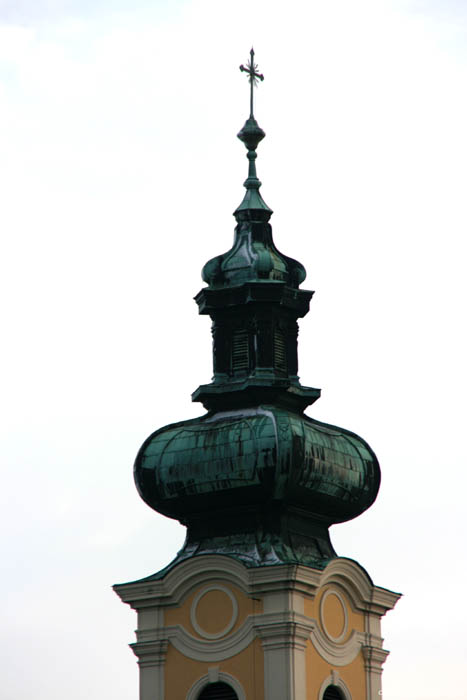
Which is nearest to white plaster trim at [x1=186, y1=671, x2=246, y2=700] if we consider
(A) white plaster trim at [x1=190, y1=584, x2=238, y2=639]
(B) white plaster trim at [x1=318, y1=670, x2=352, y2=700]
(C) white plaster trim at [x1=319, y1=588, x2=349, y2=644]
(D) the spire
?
(A) white plaster trim at [x1=190, y1=584, x2=238, y2=639]

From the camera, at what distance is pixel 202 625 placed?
4525cm

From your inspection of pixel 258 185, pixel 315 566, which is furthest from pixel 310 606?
pixel 258 185

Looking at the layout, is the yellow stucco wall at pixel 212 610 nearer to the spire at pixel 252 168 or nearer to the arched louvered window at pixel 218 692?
the arched louvered window at pixel 218 692

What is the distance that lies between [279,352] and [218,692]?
234 inches

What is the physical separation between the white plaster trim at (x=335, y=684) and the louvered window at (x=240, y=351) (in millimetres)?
5410

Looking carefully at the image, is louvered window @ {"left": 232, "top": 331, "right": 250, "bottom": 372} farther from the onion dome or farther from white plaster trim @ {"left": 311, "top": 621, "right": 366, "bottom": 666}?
white plaster trim @ {"left": 311, "top": 621, "right": 366, "bottom": 666}

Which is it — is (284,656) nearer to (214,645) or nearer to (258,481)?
(214,645)

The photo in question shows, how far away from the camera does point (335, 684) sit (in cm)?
4522

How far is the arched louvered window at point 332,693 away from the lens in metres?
45.1

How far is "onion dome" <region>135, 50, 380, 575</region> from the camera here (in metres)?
45.2

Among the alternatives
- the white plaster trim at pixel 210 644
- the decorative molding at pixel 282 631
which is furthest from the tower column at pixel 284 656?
the white plaster trim at pixel 210 644

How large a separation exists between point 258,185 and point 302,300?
2.55 meters

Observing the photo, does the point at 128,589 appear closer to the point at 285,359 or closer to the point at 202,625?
the point at 202,625

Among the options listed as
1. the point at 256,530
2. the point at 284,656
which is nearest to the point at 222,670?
the point at 284,656
